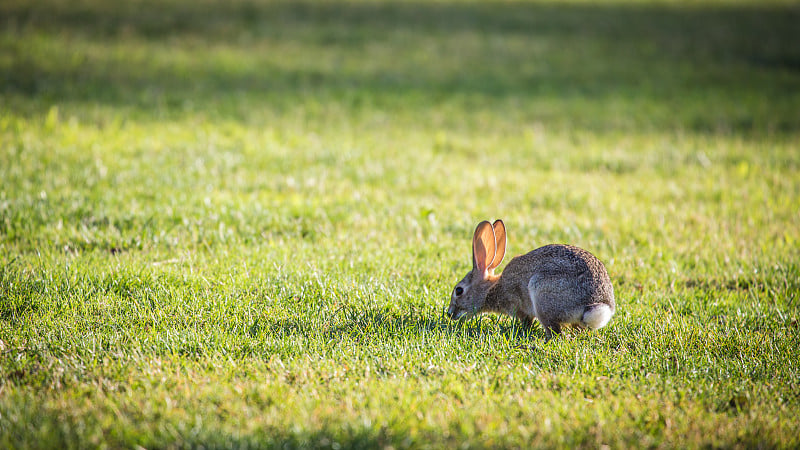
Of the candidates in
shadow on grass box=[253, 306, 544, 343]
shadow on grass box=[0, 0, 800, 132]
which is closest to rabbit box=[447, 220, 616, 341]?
shadow on grass box=[253, 306, 544, 343]

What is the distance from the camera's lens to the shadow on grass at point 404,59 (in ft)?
44.2

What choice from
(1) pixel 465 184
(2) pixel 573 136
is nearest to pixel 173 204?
(1) pixel 465 184

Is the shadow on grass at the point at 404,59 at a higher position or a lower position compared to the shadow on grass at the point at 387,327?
higher

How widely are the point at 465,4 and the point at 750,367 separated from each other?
76.0ft

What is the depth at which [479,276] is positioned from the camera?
5.16m

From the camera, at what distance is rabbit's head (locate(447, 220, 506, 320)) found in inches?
198

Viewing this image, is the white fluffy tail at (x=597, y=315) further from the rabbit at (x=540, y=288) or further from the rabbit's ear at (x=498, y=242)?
the rabbit's ear at (x=498, y=242)

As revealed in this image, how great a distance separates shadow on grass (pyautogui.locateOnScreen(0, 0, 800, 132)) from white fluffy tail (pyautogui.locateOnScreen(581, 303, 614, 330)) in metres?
9.11

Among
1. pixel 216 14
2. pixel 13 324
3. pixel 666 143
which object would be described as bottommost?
pixel 13 324

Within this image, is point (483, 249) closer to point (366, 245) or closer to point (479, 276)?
point (479, 276)

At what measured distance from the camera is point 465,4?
2530 centimetres

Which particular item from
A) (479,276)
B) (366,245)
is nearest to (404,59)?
(366,245)

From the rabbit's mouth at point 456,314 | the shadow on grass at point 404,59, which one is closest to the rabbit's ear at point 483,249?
the rabbit's mouth at point 456,314

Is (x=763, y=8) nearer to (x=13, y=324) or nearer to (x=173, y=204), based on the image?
(x=173, y=204)
